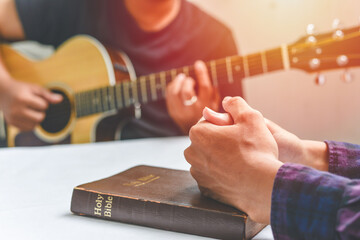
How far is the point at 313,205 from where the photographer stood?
1.46ft

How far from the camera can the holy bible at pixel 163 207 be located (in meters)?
0.48

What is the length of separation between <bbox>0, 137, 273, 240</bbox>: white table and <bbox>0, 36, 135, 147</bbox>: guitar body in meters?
A: 0.31

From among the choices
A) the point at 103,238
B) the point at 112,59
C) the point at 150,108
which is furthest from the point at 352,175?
the point at 112,59

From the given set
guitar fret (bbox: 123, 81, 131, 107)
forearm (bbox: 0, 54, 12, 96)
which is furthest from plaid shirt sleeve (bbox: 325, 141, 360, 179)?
forearm (bbox: 0, 54, 12, 96)

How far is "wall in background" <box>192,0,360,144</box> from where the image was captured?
4.26 ft

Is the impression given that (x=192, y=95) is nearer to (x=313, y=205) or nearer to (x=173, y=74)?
(x=173, y=74)

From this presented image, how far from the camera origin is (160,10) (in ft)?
5.16

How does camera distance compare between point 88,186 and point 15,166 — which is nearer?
point 88,186

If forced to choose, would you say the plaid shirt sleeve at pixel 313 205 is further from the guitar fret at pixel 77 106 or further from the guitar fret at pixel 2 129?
the guitar fret at pixel 2 129

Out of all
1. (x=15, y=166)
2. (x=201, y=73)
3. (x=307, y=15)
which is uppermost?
(x=307, y=15)

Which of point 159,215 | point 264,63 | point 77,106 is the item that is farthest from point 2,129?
point 159,215

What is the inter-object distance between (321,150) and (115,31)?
3.86ft

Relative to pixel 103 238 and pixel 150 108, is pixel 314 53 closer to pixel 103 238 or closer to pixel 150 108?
pixel 150 108

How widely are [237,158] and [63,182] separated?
0.44m
